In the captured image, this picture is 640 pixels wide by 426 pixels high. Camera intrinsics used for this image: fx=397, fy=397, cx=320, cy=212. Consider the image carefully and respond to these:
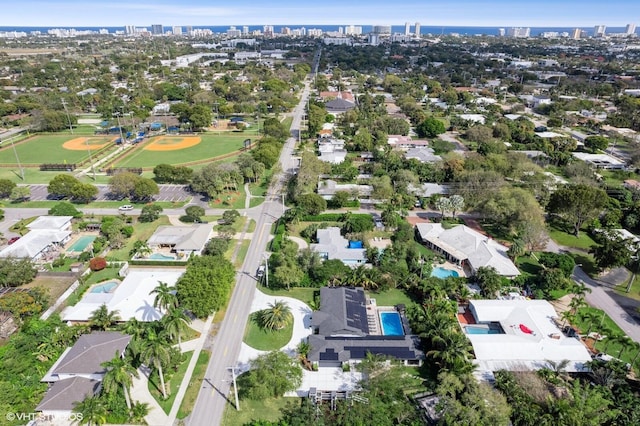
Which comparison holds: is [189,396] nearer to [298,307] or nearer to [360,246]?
[298,307]

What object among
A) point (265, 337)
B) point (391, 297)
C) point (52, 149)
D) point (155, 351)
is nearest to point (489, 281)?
point (391, 297)

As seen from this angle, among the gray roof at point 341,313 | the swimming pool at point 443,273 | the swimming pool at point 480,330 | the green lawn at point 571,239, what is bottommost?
the swimming pool at point 480,330

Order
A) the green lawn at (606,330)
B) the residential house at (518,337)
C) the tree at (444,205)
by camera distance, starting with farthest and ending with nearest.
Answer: the tree at (444,205) < the green lawn at (606,330) < the residential house at (518,337)

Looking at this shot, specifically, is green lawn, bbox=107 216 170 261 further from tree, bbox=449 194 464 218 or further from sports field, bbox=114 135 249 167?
tree, bbox=449 194 464 218

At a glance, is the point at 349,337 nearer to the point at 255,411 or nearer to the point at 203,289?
the point at 255,411

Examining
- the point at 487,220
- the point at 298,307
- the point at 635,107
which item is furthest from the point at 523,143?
the point at 298,307

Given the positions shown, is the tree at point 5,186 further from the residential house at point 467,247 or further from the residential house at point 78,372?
the residential house at point 467,247

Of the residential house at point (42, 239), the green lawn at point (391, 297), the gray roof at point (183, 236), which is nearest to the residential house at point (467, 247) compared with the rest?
the green lawn at point (391, 297)
